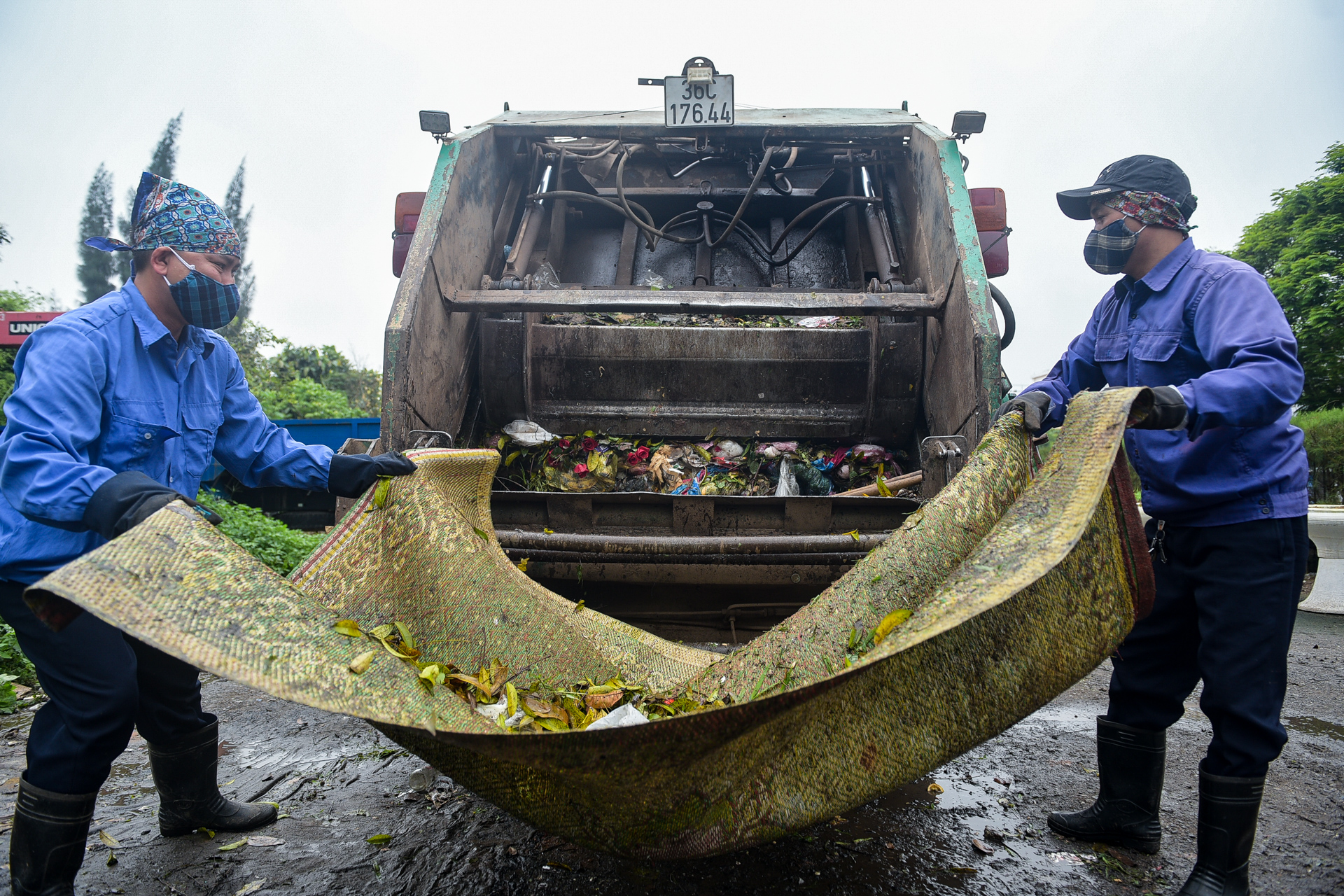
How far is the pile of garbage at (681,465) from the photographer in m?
3.39

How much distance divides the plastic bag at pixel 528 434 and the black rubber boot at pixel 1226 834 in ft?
8.60

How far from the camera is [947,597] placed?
1.38 meters

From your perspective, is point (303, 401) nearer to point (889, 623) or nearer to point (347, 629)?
point (347, 629)

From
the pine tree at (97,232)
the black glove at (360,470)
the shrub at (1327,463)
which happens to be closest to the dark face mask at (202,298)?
the black glove at (360,470)

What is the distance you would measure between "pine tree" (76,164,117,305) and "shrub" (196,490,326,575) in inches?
1303

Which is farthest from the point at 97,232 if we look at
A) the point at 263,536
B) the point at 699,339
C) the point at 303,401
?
the point at 699,339

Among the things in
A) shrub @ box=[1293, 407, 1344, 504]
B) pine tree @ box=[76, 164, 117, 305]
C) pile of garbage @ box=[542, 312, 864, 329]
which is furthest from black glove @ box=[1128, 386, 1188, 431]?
pine tree @ box=[76, 164, 117, 305]

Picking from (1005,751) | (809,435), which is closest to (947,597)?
(1005,751)

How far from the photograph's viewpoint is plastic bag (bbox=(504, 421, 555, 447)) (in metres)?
3.44

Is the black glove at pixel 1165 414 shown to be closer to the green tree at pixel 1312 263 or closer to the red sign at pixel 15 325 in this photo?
the red sign at pixel 15 325

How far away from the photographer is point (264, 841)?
2.07 m

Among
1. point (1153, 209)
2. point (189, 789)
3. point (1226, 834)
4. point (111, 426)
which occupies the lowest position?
point (189, 789)

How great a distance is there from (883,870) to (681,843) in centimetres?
78

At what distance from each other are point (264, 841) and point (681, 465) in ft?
6.87
